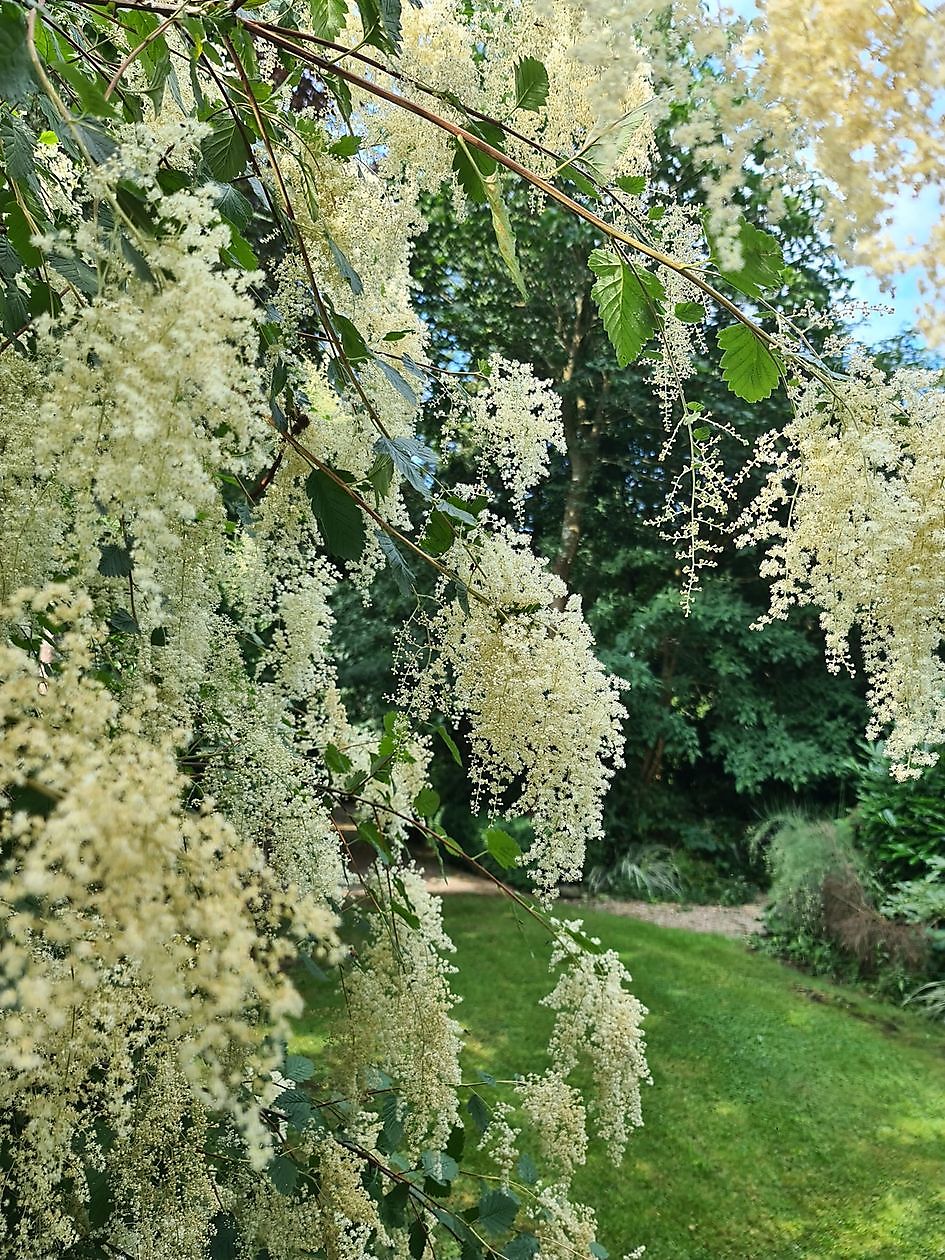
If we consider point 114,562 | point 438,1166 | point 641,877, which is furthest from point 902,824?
point 114,562

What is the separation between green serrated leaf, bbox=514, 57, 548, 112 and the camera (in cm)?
122

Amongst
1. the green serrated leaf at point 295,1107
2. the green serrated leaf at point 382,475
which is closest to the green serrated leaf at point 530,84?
the green serrated leaf at point 382,475

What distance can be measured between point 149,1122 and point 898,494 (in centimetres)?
119

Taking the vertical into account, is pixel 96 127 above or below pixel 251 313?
above

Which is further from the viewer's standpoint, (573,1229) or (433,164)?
(433,164)

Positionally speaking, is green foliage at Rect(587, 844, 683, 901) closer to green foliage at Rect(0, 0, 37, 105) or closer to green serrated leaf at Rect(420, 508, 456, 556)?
green serrated leaf at Rect(420, 508, 456, 556)

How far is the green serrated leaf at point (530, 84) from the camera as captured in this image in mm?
1222

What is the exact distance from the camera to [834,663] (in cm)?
147

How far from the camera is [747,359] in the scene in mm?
1159

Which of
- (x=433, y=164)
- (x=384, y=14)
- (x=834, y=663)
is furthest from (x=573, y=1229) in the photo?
(x=433, y=164)

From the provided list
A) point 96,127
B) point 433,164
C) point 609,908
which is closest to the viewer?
point 96,127

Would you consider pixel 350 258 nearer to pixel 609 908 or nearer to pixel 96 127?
pixel 96 127

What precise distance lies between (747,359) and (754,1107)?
463cm

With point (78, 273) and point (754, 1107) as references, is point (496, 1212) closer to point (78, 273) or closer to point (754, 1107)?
point (78, 273)
